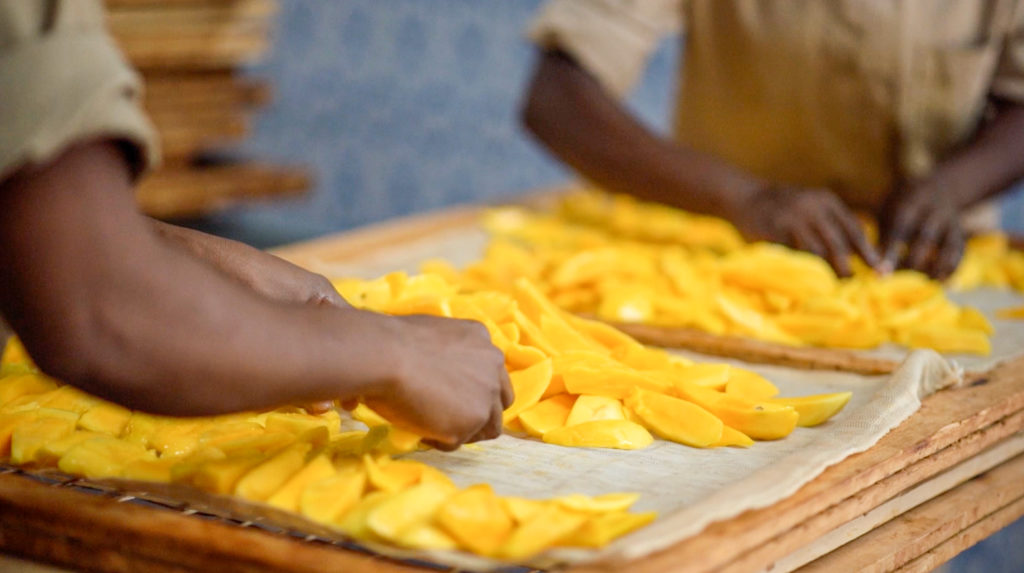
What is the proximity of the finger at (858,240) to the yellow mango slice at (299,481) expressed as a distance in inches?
49.7

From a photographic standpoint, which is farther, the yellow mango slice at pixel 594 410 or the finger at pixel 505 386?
the yellow mango slice at pixel 594 410

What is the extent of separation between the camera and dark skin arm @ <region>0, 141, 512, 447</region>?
0.73 meters

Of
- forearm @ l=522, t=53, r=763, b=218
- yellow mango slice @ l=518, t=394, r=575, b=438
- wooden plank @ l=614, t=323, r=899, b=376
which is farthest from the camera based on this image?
forearm @ l=522, t=53, r=763, b=218

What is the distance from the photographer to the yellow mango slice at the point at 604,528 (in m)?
0.87

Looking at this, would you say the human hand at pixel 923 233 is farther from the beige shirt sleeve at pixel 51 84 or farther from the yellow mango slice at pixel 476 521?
the beige shirt sleeve at pixel 51 84

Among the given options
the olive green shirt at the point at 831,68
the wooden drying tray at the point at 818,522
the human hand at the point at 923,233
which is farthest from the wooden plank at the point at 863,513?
the olive green shirt at the point at 831,68

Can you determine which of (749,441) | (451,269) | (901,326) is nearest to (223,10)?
(451,269)

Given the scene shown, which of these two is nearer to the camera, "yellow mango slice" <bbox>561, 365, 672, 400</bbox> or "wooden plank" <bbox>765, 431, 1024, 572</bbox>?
"wooden plank" <bbox>765, 431, 1024, 572</bbox>

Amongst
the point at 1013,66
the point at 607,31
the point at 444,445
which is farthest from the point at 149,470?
the point at 1013,66

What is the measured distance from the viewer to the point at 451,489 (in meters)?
0.96

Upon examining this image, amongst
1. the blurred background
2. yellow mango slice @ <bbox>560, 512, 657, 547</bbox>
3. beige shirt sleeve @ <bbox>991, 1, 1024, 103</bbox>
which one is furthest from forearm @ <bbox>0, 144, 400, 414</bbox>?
the blurred background

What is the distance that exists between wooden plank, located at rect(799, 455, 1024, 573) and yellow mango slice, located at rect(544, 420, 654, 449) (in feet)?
0.72

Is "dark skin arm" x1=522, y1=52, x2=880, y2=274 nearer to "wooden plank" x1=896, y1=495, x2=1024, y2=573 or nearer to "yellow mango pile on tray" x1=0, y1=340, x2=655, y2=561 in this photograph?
"wooden plank" x1=896, y1=495, x2=1024, y2=573

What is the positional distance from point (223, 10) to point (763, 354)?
2255mm
